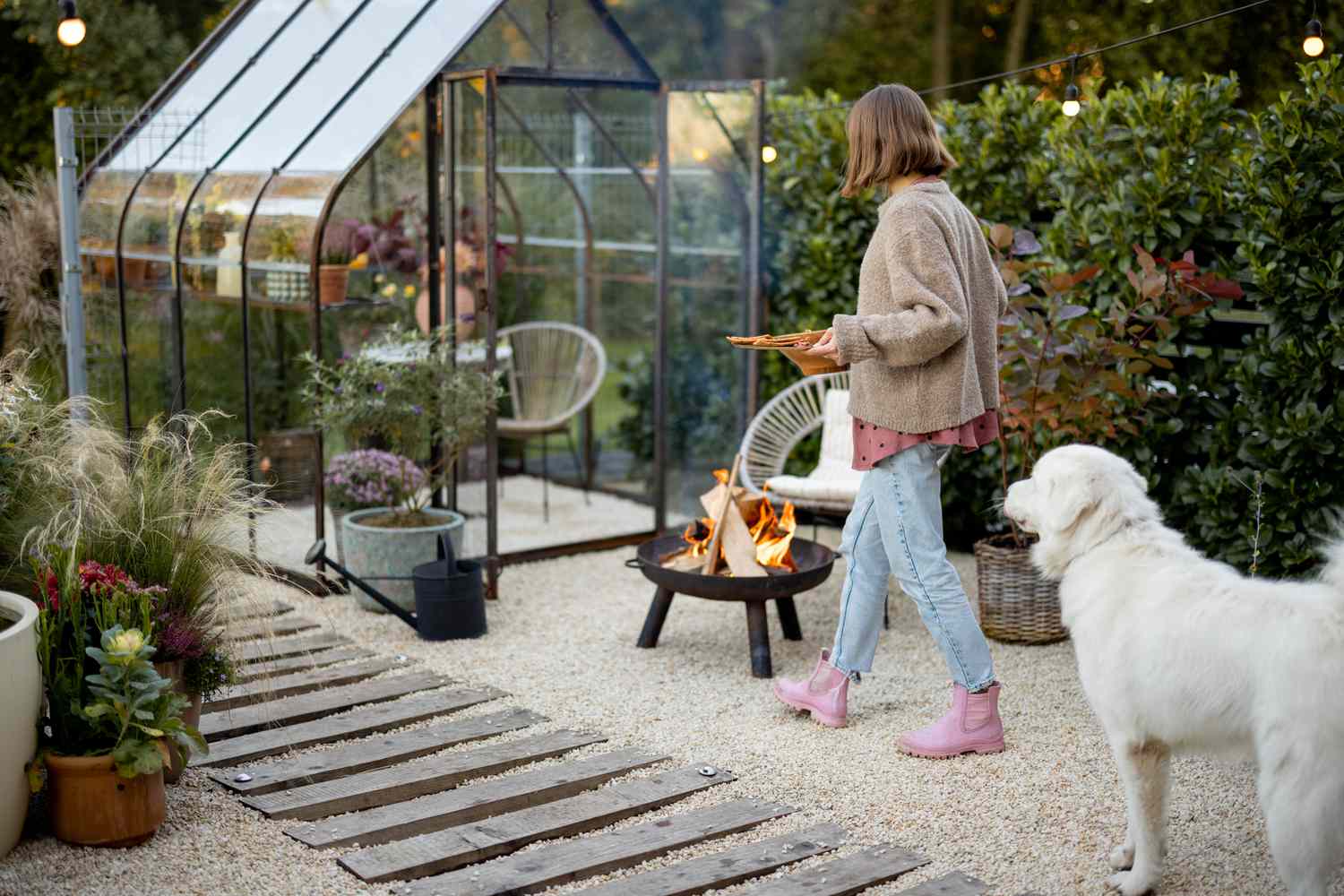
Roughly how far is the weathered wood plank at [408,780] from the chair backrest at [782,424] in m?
2.37

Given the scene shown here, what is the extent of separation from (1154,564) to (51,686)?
8.92ft

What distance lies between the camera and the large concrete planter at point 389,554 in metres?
5.52

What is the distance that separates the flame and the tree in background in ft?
22.9

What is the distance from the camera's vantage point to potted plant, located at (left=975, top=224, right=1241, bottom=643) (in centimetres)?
495

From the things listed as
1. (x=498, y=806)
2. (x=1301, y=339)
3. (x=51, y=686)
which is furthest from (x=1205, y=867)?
(x=51, y=686)

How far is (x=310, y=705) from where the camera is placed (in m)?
4.44

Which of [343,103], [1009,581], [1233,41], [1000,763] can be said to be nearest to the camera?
[1000,763]

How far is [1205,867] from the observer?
10.9ft

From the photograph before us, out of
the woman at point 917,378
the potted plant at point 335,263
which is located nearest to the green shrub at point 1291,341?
the woman at point 917,378

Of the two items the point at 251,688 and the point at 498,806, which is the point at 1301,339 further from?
the point at 251,688

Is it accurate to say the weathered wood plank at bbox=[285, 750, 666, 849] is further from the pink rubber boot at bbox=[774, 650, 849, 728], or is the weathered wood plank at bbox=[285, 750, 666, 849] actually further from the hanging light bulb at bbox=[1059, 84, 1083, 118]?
the hanging light bulb at bbox=[1059, 84, 1083, 118]

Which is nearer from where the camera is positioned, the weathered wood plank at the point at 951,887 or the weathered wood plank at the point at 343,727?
the weathered wood plank at the point at 951,887

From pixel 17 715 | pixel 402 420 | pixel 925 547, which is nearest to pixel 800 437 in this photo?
pixel 402 420

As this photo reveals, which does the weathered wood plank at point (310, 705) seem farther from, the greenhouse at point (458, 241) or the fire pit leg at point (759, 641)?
the greenhouse at point (458, 241)
